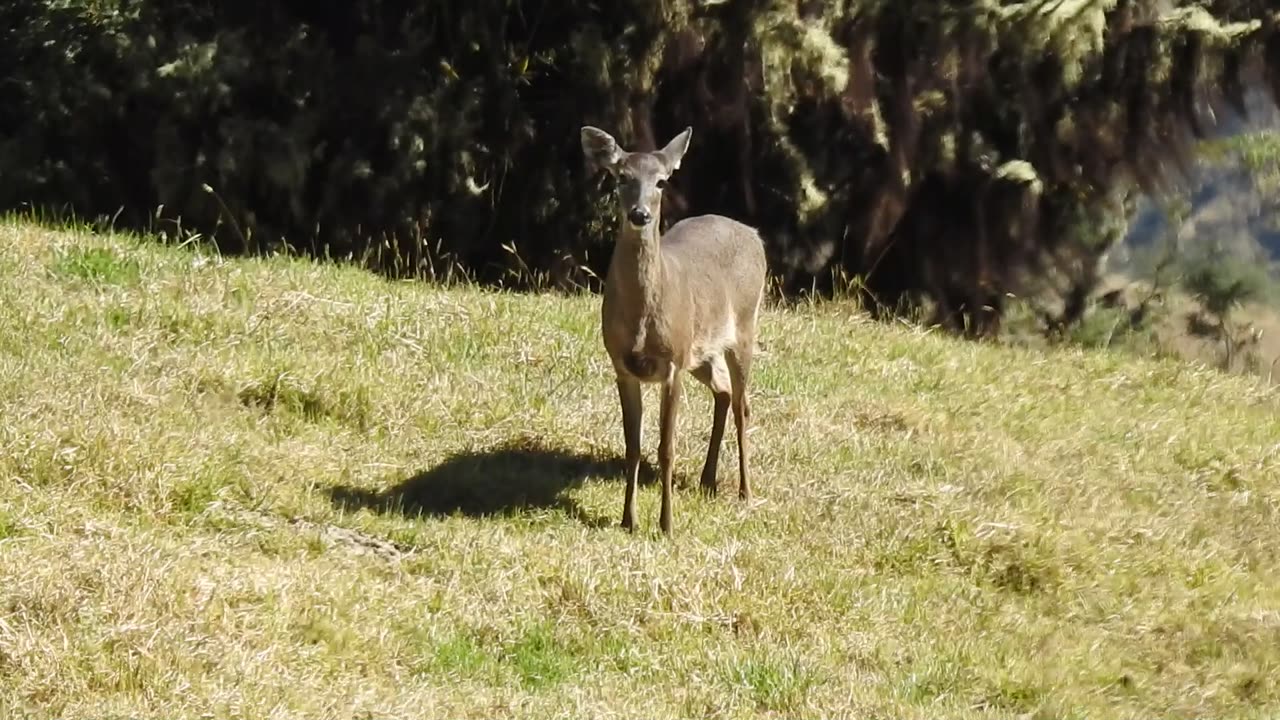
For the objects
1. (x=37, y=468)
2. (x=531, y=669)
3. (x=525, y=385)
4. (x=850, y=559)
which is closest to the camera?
(x=531, y=669)

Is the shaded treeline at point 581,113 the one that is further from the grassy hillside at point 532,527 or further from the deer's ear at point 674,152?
the deer's ear at point 674,152

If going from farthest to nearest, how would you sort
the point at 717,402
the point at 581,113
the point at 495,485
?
1. the point at 581,113
2. the point at 717,402
3. the point at 495,485

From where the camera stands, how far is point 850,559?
8.79 metres

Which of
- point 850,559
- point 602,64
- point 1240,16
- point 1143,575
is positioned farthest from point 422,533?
point 1240,16

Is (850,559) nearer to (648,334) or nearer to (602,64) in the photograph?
(648,334)

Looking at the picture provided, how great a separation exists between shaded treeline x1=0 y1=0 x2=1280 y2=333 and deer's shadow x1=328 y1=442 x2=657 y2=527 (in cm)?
430

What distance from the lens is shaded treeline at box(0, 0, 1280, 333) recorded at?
532 inches

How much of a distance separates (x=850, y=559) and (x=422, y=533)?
1978mm

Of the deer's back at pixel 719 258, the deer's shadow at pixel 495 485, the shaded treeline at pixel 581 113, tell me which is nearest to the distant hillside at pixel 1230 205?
the shaded treeline at pixel 581 113

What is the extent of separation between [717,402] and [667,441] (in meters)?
0.81

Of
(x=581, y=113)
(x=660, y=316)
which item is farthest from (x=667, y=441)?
(x=581, y=113)

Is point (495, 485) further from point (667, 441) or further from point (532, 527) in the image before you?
point (667, 441)

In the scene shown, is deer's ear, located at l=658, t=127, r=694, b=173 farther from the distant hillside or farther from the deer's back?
the distant hillside

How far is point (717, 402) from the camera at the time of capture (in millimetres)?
9781
